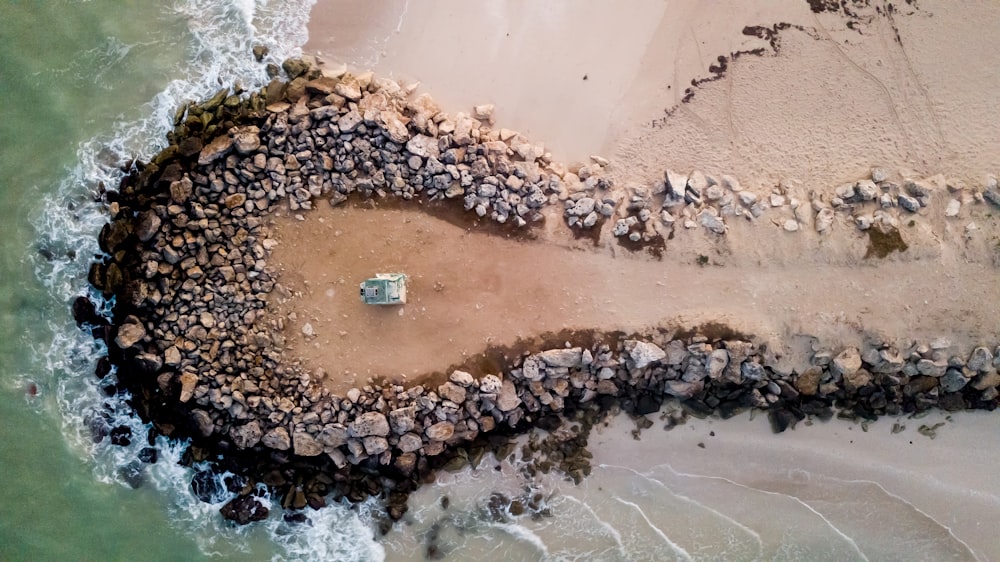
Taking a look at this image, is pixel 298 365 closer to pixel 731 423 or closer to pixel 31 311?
pixel 31 311

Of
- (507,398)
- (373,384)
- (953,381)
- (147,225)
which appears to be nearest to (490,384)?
(507,398)

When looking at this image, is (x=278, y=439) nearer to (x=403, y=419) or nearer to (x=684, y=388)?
(x=403, y=419)

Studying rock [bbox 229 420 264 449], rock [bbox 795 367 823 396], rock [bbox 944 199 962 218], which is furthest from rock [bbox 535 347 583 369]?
rock [bbox 944 199 962 218]

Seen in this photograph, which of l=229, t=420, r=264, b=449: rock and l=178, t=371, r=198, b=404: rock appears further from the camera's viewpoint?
l=229, t=420, r=264, b=449: rock

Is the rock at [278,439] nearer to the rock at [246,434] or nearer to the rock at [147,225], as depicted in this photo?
the rock at [246,434]

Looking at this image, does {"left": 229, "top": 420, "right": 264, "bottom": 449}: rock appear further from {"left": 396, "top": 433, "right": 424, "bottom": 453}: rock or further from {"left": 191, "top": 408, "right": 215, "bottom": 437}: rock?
{"left": 396, "top": 433, "right": 424, "bottom": 453}: rock

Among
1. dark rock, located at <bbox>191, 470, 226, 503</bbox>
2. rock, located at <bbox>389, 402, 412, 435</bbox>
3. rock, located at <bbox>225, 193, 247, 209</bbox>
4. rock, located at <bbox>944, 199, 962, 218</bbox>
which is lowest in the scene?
dark rock, located at <bbox>191, 470, 226, 503</bbox>
